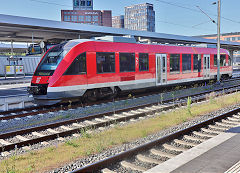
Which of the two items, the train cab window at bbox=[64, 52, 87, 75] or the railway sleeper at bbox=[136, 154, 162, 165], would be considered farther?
the train cab window at bbox=[64, 52, 87, 75]

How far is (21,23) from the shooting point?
16.6 m

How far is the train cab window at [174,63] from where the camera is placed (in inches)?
665

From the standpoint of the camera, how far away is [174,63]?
17.1 metres

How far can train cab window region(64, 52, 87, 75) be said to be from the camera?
1124 centimetres

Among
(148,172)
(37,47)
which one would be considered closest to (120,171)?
(148,172)

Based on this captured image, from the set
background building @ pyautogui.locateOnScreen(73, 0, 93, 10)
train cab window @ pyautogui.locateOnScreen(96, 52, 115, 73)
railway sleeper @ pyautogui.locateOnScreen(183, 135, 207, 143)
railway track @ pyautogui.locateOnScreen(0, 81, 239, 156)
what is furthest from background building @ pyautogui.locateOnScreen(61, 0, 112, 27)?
railway sleeper @ pyautogui.locateOnScreen(183, 135, 207, 143)

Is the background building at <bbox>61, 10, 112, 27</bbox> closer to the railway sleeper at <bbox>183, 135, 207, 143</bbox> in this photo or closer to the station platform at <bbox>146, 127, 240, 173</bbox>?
the railway sleeper at <bbox>183, 135, 207, 143</bbox>

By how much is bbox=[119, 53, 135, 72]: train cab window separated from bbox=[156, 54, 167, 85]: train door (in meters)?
2.38

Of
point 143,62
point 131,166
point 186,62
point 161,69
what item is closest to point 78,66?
point 143,62

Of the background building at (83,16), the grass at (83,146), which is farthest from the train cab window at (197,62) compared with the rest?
the background building at (83,16)

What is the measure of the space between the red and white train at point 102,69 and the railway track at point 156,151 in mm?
6049

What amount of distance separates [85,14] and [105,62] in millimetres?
133050

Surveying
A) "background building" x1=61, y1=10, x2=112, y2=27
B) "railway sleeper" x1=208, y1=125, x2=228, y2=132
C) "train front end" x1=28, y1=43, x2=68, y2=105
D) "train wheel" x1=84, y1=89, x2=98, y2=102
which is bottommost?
"railway sleeper" x1=208, y1=125, x2=228, y2=132

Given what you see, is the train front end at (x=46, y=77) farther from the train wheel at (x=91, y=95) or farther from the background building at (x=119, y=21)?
the background building at (x=119, y=21)
